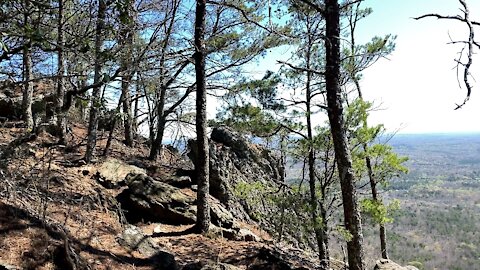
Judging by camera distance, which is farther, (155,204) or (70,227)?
(155,204)

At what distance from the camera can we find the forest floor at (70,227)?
11.3ft

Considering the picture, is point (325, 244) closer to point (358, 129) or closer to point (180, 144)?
point (358, 129)

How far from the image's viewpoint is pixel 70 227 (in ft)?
15.5

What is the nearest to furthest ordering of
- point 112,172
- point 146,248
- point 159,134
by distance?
point 146,248 → point 112,172 → point 159,134

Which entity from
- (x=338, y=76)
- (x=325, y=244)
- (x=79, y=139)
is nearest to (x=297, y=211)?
(x=325, y=244)

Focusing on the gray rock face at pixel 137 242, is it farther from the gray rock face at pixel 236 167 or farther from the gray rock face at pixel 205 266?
the gray rock face at pixel 236 167

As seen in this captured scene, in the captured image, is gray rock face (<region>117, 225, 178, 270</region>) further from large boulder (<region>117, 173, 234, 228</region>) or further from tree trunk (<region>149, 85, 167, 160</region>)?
tree trunk (<region>149, 85, 167, 160</region>)

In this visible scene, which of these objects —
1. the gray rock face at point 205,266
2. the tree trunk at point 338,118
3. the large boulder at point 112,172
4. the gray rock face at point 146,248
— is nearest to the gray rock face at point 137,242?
the gray rock face at point 146,248

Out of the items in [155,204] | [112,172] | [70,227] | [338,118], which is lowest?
[155,204]

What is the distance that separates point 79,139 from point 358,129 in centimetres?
797

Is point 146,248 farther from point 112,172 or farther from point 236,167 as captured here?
point 236,167

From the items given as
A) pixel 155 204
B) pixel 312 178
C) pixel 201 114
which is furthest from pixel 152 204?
pixel 312 178

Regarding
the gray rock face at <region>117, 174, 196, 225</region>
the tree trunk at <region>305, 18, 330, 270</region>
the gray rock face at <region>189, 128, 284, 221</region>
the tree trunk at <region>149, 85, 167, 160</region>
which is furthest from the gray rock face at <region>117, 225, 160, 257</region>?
the tree trunk at <region>149, 85, 167, 160</region>

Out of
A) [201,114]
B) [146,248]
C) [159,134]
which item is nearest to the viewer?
[146,248]
